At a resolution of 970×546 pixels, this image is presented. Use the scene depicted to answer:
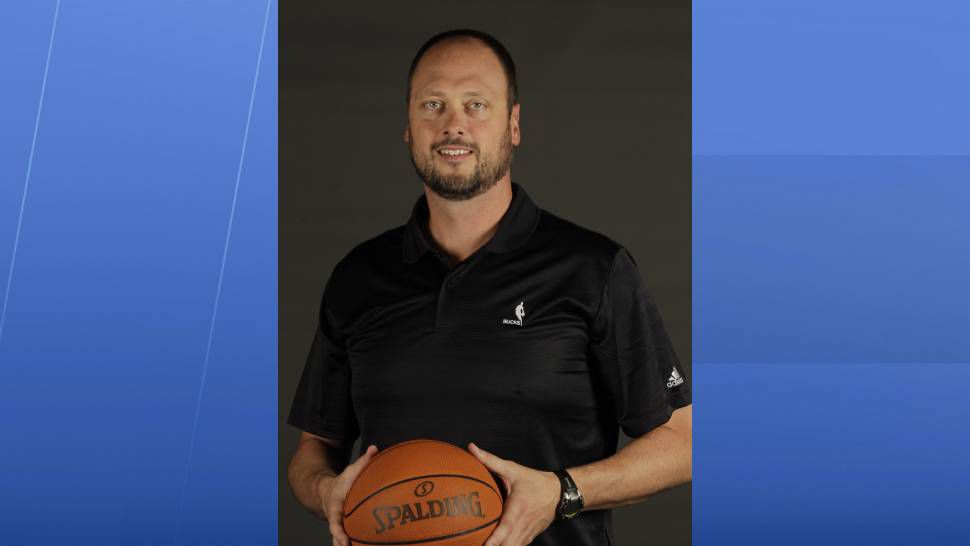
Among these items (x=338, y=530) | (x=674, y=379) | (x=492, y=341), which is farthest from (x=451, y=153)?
(x=338, y=530)

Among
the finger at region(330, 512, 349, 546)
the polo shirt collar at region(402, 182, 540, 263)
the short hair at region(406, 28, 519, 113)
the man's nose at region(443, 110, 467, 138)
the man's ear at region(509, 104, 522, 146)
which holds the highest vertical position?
the short hair at region(406, 28, 519, 113)

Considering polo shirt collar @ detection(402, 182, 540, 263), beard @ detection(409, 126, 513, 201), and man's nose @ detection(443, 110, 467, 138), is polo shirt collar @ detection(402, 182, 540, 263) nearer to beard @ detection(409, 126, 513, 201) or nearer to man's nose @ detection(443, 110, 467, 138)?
beard @ detection(409, 126, 513, 201)

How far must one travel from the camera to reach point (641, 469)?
2049 millimetres

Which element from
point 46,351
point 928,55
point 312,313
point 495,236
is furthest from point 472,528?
point 928,55

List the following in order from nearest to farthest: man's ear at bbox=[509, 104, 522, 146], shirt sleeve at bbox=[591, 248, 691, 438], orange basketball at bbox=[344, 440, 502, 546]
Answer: orange basketball at bbox=[344, 440, 502, 546] < shirt sleeve at bbox=[591, 248, 691, 438] < man's ear at bbox=[509, 104, 522, 146]

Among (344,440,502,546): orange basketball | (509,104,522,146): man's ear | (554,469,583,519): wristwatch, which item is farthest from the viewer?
(509,104,522,146): man's ear

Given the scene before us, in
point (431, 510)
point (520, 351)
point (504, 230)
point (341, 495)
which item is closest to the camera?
point (431, 510)

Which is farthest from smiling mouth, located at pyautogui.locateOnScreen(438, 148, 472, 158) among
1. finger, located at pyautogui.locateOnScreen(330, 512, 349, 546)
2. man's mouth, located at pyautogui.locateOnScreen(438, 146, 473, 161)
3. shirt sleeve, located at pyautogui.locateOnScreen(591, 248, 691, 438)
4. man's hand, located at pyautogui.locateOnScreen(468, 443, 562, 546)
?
finger, located at pyautogui.locateOnScreen(330, 512, 349, 546)

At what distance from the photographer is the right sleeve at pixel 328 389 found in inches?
86.3

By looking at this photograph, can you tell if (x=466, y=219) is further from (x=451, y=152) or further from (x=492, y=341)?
(x=492, y=341)

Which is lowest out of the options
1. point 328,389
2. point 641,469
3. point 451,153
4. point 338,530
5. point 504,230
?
point 338,530

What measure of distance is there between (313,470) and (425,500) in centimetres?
43

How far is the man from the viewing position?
200cm

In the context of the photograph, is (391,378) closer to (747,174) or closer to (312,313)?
(312,313)
